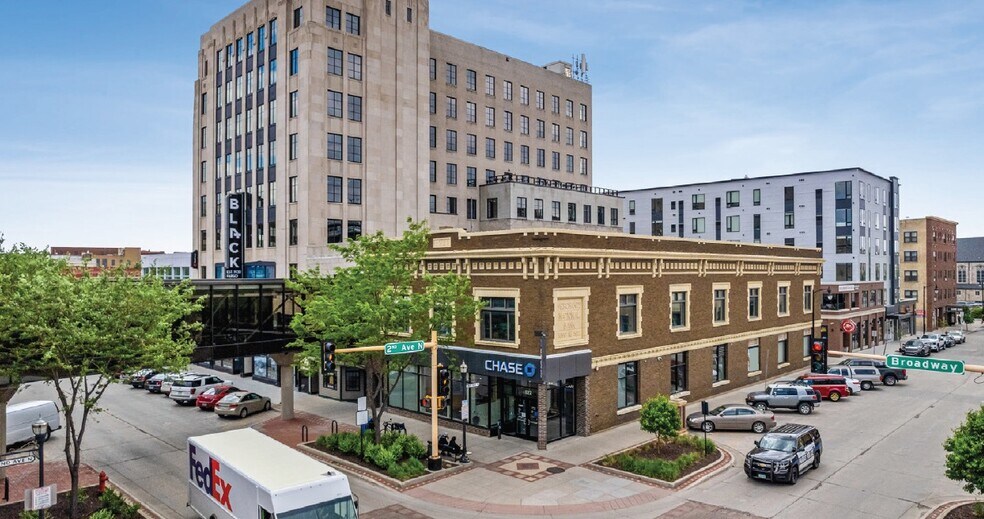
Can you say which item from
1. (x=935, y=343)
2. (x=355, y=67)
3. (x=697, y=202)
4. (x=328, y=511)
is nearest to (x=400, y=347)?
(x=328, y=511)

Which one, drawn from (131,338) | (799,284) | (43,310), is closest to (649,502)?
(131,338)

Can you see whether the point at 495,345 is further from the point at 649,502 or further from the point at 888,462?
the point at 888,462

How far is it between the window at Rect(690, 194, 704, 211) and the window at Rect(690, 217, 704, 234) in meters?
1.38

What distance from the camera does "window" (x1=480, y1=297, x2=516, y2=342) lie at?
31531 mm

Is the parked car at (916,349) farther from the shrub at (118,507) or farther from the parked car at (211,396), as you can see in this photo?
the shrub at (118,507)

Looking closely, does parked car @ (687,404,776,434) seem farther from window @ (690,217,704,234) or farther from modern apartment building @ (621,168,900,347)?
window @ (690,217,704,234)

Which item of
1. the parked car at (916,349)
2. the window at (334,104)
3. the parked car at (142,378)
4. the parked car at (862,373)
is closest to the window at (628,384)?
the parked car at (862,373)

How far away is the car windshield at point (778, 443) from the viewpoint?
82.7ft

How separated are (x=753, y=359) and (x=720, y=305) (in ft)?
21.1

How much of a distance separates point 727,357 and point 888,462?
16.1 metres

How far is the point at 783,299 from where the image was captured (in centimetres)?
5088

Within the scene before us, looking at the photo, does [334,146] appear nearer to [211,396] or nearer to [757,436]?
[211,396]

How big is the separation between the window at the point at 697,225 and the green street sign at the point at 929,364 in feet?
213

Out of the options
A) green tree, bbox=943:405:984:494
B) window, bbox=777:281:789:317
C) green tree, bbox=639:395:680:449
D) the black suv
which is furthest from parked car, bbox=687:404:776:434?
window, bbox=777:281:789:317
